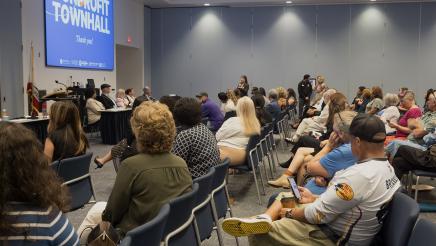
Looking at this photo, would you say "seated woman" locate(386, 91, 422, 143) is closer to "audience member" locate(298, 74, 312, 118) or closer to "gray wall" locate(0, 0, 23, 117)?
"gray wall" locate(0, 0, 23, 117)

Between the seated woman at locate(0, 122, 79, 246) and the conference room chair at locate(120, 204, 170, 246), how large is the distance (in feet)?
0.71

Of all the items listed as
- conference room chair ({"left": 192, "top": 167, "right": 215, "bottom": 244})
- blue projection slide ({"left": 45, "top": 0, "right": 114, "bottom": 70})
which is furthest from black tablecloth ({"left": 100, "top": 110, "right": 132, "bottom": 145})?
conference room chair ({"left": 192, "top": 167, "right": 215, "bottom": 244})

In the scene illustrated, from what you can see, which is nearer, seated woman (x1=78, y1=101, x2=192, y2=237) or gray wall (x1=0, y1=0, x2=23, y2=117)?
seated woman (x1=78, y1=101, x2=192, y2=237)

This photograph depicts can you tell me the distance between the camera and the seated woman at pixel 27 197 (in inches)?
55.2

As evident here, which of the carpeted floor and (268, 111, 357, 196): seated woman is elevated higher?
(268, 111, 357, 196): seated woman

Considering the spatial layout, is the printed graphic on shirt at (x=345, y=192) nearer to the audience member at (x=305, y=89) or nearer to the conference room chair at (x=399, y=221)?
the conference room chair at (x=399, y=221)

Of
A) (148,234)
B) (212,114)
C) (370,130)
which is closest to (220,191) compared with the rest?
(370,130)

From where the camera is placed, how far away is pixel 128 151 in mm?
3936

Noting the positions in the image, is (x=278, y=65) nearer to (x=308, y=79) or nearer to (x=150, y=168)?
(x=308, y=79)

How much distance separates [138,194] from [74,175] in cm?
120

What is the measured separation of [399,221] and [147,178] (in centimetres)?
125

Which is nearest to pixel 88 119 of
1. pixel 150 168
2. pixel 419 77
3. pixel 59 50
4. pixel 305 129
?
pixel 59 50

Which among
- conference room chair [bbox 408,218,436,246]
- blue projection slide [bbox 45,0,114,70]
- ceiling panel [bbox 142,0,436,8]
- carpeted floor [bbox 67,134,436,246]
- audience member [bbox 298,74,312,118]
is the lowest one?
carpeted floor [bbox 67,134,436,246]

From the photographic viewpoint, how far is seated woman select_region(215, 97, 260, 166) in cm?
481
